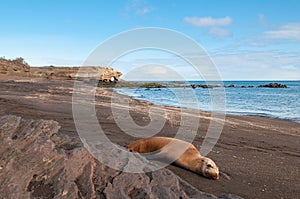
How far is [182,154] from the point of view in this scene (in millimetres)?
6586

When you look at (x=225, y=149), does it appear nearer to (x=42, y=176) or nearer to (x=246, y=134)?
(x=246, y=134)

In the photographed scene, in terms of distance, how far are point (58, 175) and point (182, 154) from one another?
3229 millimetres

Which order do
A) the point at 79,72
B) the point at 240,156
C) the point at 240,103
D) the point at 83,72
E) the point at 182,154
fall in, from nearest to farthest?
1. the point at 182,154
2. the point at 240,156
3. the point at 240,103
4. the point at 79,72
5. the point at 83,72

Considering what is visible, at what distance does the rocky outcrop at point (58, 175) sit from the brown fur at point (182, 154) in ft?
5.15

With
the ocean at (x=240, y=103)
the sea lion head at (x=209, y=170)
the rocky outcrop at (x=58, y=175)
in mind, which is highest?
the rocky outcrop at (x=58, y=175)

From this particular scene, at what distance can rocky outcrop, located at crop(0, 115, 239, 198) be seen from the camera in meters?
3.65

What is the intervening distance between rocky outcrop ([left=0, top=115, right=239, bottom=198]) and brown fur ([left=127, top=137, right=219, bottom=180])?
1.57 metres

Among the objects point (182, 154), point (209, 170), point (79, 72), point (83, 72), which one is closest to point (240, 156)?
point (182, 154)

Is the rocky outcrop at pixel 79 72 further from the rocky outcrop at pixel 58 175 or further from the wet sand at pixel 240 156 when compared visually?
the rocky outcrop at pixel 58 175

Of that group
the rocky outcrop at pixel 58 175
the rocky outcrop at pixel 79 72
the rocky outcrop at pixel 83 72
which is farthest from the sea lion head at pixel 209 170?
the rocky outcrop at pixel 83 72

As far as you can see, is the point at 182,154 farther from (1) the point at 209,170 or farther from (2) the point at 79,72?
(2) the point at 79,72

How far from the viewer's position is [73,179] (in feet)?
12.7

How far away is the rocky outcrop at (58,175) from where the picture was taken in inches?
144

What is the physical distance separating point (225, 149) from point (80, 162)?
4.90m
